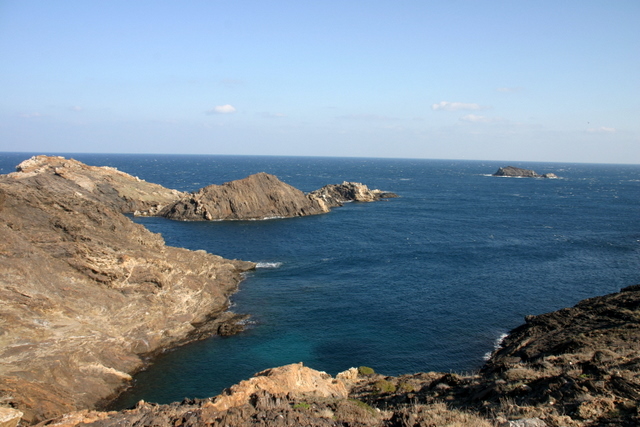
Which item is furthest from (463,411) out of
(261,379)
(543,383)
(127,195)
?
(127,195)

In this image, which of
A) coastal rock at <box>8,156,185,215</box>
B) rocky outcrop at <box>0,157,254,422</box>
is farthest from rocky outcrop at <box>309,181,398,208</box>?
rocky outcrop at <box>0,157,254,422</box>

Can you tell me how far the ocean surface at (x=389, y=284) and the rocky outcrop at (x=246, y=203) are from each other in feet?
19.9

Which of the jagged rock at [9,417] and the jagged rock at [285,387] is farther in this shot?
the jagged rock at [9,417]

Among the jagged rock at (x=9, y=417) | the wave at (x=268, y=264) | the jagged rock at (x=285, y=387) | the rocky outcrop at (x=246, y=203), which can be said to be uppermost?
the rocky outcrop at (x=246, y=203)

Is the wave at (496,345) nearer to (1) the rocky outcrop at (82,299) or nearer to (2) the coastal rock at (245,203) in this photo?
(1) the rocky outcrop at (82,299)

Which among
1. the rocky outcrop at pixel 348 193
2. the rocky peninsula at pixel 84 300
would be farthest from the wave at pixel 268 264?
the rocky outcrop at pixel 348 193

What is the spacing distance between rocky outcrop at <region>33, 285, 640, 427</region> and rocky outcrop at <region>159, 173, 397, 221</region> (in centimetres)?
8555

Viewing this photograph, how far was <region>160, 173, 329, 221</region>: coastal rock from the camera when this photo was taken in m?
112

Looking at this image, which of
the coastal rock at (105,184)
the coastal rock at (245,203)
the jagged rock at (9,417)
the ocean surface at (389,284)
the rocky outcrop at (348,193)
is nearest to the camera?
the jagged rock at (9,417)

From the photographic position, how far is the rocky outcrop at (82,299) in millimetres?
32156

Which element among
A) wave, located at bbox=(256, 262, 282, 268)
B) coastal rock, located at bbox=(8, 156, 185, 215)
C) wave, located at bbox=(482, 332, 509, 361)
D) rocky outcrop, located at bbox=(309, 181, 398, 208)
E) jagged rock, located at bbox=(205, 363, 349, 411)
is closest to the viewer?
jagged rock, located at bbox=(205, 363, 349, 411)

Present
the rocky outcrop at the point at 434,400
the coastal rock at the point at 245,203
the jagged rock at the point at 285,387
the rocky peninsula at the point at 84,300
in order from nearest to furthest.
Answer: the rocky outcrop at the point at 434,400, the jagged rock at the point at 285,387, the rocky peninsula at the point at 84,300, the coastal rock at the point at 245,203

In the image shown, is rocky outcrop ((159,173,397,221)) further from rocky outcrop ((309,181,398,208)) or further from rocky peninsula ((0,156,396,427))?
rocky peninsula ((0,156,396,427))

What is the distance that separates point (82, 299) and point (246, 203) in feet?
252
